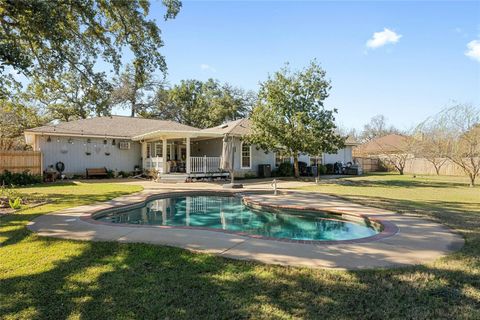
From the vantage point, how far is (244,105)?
127ft

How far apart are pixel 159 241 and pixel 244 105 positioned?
113 ft

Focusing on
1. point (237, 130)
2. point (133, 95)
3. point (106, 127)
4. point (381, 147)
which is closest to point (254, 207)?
point (237, 130)

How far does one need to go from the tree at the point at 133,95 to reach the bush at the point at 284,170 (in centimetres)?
2065

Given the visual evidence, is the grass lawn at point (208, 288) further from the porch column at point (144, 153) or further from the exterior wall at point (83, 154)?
the porch column at point (144, 153)

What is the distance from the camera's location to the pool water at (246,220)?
25.3 feet

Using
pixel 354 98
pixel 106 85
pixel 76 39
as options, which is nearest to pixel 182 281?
pixel 106 85

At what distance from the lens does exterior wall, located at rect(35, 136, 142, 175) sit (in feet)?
63.5

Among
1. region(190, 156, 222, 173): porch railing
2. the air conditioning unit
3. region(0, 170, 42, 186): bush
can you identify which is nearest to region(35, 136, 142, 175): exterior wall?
→ the air conditioning unit

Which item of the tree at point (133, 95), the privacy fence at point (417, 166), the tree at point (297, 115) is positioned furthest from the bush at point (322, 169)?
the tree at point (133, 95)

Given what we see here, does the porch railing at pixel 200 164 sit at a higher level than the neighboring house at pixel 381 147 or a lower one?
lower

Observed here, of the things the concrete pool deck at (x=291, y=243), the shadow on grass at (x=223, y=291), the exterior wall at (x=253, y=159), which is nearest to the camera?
the shadow on grass at (x=223, y=291)

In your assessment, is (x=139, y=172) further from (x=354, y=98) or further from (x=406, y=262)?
(x=406, y=262)

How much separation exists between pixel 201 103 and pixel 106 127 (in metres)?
16.0

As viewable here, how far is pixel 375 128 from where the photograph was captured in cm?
6419
